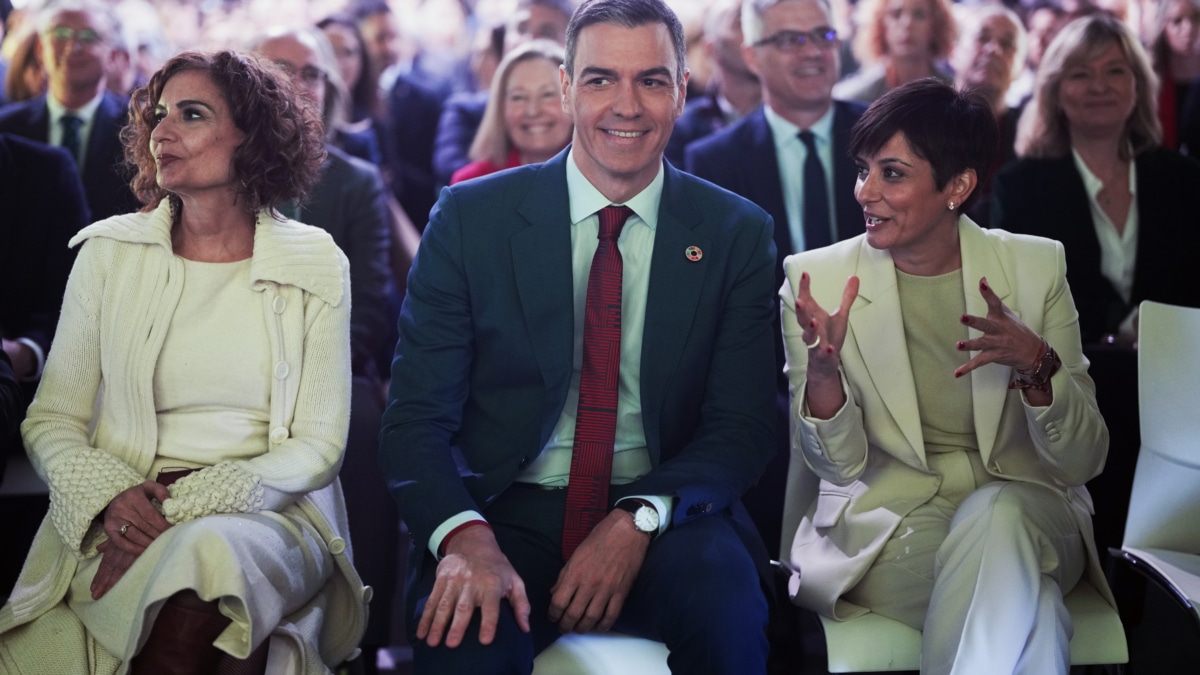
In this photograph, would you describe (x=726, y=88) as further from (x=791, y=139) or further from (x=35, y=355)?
(x=35, y=355)

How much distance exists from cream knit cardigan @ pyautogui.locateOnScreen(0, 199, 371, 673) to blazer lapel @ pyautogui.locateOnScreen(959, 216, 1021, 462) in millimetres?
1246

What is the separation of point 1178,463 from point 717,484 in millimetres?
966

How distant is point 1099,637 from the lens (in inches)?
90.0

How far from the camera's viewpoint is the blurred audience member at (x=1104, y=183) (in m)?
3.69

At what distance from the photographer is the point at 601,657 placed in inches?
84.1

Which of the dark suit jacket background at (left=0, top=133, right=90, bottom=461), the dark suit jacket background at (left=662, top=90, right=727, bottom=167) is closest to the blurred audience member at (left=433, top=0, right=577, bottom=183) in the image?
the dark suit jacket background at (left=662, top=90, right=727, bottom=167)

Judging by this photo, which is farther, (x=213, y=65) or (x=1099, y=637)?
(x=213, y=65)

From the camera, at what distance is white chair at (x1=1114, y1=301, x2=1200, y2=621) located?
99.3 inches

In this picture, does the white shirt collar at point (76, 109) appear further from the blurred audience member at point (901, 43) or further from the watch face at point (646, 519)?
the watch face at point (646, 519)

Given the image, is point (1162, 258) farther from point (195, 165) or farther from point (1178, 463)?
point (195, 165)

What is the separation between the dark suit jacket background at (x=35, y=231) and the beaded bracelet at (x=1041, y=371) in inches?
91.5

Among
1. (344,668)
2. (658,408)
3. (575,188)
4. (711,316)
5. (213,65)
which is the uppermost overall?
(213,65)

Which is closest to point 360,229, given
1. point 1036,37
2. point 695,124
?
point 695,124

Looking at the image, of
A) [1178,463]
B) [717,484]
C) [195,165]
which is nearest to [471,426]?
[717,484]
